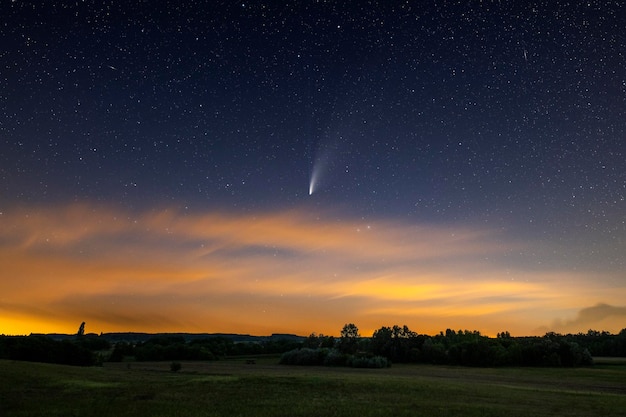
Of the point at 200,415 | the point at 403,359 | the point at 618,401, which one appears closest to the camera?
the point at 200,415

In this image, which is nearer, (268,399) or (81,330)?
(268,399)

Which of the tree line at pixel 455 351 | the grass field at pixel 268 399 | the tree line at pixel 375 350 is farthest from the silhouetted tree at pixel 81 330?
the grass field at pixel 268 399

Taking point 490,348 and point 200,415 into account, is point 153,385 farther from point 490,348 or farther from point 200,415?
point 490,348

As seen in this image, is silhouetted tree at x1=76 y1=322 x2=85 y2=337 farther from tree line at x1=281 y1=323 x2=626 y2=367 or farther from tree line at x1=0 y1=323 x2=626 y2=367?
tree line at x1=281 y1=323 x2=626 y2=367

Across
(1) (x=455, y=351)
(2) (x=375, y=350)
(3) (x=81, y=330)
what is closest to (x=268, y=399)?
(1) (x=455, y=351)

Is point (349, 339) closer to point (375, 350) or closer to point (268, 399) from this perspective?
point (375, 350)

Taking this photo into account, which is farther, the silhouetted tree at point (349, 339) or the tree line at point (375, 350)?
the silhouetted tree at point (349, 339)

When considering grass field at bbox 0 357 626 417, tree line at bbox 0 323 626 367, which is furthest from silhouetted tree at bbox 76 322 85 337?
grass field at bbox 0 357 626 417

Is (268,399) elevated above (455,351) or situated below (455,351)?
below

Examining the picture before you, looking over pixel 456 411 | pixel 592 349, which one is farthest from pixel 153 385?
pixel 592 349

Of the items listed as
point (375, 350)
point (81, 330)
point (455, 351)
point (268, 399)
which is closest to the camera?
point (268, 399)

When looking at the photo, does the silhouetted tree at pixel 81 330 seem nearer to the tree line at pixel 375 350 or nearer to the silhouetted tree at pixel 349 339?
the tree line at pixel 375 350

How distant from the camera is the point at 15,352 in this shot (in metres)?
80.4

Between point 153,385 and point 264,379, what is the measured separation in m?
13.1
